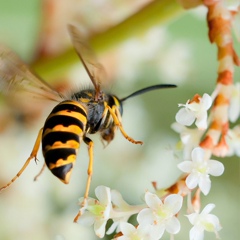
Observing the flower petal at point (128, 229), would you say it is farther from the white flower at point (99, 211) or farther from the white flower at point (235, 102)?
the white flower at point (235, 102)

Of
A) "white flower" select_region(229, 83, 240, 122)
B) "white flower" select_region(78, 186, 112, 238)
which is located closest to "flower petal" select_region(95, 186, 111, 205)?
"white flower" select_region(78, 186, 112, 238)

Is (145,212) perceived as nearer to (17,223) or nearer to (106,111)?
(106,111)

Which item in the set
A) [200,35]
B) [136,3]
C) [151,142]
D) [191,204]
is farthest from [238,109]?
[200,35]

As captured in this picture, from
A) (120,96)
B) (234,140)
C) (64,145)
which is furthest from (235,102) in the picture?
(120,96)

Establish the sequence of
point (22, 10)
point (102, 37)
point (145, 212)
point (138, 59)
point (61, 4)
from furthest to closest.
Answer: point (22, 10)
point (138, 59)
point (61, 4)
point (102, 37)
point (145, 212)

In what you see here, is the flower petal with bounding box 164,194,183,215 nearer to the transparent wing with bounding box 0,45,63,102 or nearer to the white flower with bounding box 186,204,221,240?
the white flower with bounding box 186,204,221,240

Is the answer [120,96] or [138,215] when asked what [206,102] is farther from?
[120,96]

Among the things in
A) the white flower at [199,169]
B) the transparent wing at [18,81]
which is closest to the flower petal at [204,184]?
the white flower at [199,169]
